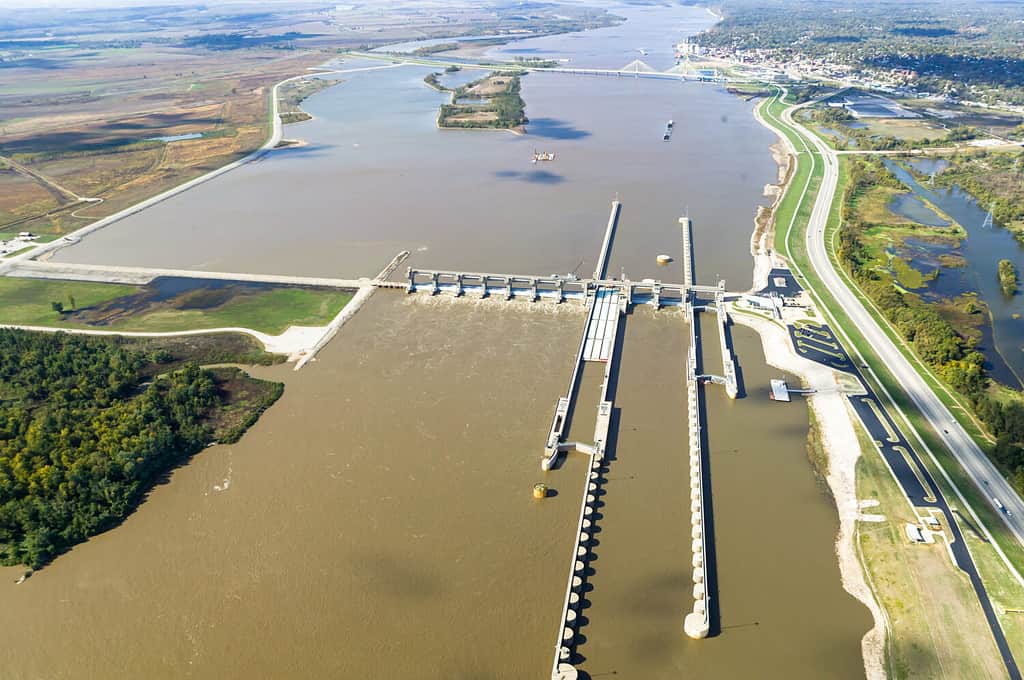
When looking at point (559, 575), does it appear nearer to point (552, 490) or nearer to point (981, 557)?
point (552, 490)

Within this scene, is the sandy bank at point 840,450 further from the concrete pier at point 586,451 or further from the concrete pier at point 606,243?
the concrete pier at point 606,243

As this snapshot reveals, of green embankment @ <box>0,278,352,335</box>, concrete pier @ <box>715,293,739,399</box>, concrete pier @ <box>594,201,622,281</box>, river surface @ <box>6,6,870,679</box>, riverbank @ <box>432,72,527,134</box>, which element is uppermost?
riverbank @ <box>432,72,527,134</box>

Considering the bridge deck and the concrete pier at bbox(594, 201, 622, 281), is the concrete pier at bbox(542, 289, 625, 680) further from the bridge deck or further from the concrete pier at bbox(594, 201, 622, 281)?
the concrete pier at bbox(594, 201, 622, 281)

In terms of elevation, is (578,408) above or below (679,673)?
above

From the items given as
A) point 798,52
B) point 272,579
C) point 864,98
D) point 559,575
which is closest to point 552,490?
point 559,575

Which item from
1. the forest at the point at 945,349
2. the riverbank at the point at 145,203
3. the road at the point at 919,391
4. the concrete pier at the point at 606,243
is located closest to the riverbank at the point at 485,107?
the riverbank at the point at 145,203

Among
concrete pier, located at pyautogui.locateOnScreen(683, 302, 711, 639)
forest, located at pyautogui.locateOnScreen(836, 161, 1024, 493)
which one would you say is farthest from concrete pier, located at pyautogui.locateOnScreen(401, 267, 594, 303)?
forest, located at pyautogui.locateOnScreen(836, 161, 1024, 493)
